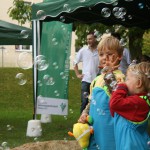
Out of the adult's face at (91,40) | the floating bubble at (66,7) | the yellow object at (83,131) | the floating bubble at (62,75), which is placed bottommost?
the yellow object at (83,131)

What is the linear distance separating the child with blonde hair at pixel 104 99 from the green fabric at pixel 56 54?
4.09 metres

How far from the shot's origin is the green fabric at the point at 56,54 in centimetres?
780

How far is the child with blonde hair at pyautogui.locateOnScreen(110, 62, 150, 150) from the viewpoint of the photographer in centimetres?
342

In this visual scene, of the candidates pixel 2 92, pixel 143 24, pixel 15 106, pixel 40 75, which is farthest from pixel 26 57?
pixel 2 92

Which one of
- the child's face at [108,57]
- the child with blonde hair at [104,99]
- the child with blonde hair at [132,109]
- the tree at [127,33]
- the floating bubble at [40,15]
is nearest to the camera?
the child with blonde hair at [132,109]

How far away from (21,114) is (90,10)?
5207mm

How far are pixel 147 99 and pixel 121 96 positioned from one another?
21 centimetres

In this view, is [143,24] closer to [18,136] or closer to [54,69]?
[54,69]

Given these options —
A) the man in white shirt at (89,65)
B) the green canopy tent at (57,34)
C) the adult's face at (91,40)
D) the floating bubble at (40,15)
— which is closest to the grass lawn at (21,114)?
the green canopy tent at (57,34)

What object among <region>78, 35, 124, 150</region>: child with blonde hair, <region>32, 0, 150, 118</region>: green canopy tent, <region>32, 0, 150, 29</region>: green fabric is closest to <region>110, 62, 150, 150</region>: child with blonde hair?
<region>78, 35, 124, 150</region>: child with blonde hair

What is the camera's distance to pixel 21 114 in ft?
38.3

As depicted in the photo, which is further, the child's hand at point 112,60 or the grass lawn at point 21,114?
the grass lawn at point 21,114

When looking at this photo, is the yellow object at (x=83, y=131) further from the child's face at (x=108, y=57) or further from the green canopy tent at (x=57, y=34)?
the green canopy tent at (x=57, y=34)

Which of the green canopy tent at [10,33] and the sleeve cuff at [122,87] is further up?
the green canopy tent at [10,33]
